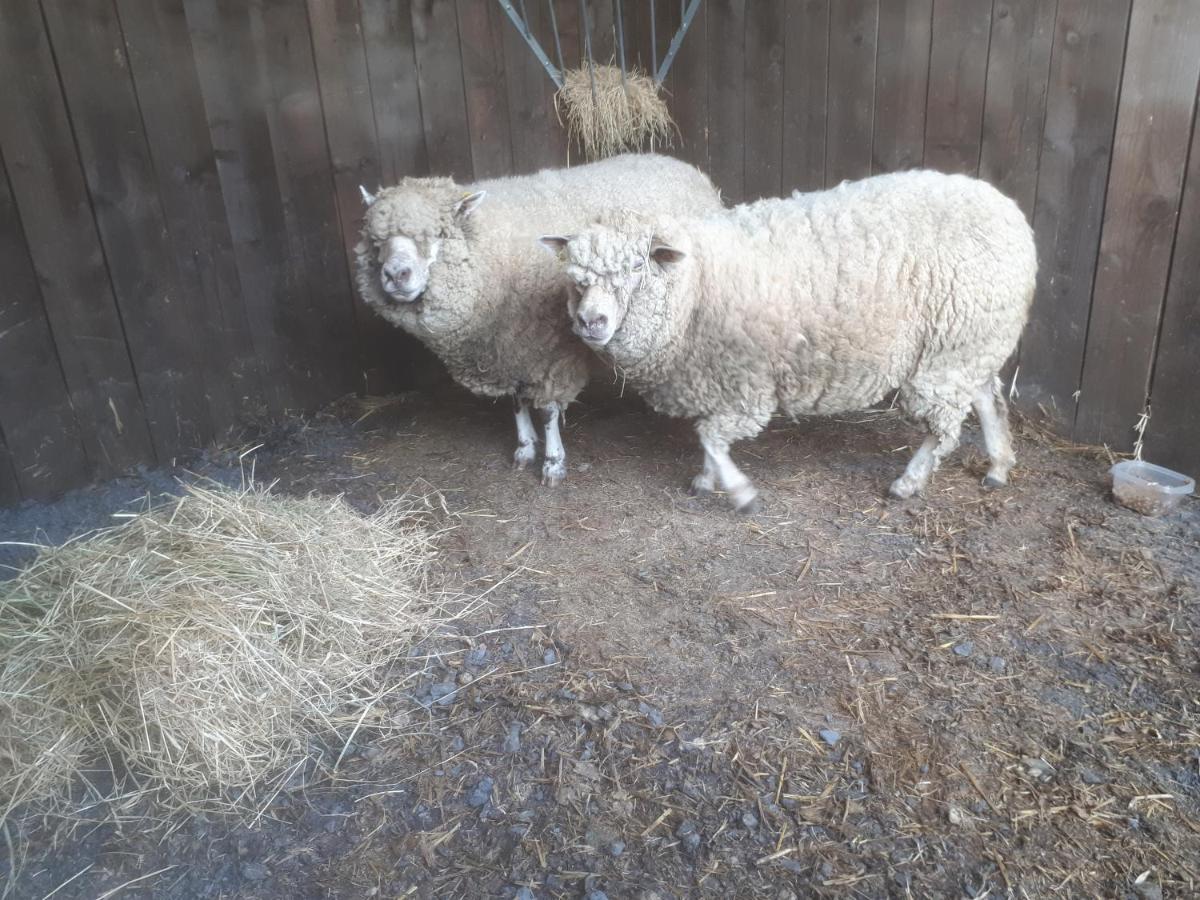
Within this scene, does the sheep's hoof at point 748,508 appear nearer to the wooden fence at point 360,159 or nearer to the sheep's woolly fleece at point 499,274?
the sheep's woolly fleece at point 499,274

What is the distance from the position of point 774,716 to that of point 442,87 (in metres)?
4.54

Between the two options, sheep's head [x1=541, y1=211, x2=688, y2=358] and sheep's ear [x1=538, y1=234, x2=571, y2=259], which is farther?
sheep's ear [x1=538, y1=234, x2=571, y2=259]

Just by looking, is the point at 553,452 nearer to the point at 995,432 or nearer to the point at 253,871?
the point at 995,432

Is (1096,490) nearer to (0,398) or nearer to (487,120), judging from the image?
(487,120)

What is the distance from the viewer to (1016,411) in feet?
16.4

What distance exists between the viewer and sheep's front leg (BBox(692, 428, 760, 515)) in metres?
4.39

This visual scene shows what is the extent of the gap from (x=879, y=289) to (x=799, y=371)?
511mm

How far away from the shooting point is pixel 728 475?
4.39 m

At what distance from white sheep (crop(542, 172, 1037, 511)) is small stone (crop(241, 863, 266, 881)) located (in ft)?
7.80

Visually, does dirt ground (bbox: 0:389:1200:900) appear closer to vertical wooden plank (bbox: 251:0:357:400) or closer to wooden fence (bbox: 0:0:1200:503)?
wooden fence (bbox: 0:0:1200:503)

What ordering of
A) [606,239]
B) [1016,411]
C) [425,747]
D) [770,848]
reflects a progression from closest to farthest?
[770,848] → [425,747] → [606,239] → [1016,411]

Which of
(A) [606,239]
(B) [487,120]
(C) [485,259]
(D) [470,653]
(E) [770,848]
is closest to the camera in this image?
(E) [770,848]

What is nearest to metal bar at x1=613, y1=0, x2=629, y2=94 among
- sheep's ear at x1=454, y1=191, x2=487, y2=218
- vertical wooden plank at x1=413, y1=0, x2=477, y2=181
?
vertical wooden plank at x1=413, y1=0, x2=477, y2=181

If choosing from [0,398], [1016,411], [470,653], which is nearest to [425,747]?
[470,653]
